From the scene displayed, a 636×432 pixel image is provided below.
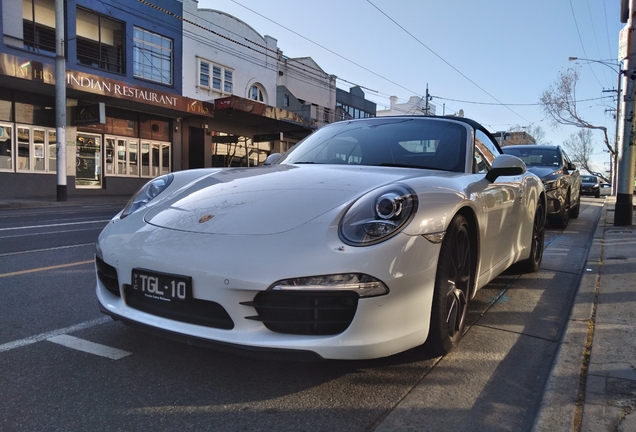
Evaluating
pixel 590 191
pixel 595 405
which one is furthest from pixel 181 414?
pixel 590 191

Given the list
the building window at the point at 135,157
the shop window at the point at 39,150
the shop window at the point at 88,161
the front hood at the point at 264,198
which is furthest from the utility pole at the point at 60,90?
the front hood at the point at 264,198

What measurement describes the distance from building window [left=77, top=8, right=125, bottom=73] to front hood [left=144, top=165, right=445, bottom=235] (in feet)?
66.3

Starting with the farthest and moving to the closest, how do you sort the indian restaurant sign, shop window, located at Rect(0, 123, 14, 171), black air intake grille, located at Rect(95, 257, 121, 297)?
shop window, located at Rect(0, 123, 14, 171), the indian restaurant sign, black air intake grille, located at Rect(95, 257, 121, 297)

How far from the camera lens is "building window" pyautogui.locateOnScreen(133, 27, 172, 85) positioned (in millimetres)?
22312

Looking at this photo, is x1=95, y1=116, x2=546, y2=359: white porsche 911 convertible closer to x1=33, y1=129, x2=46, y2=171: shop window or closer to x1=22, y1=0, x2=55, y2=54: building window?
x1=33, y1=129, x2=46, y2=171: shop window

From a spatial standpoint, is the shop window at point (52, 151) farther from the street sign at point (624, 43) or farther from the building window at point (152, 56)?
the street sign at point (624, 43)

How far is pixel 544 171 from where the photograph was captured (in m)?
8.35

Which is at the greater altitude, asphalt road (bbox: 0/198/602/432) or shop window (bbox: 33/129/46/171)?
shop window (bbox: 33/129/46/171)

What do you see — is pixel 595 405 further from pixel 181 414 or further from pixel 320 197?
pixel 181 414

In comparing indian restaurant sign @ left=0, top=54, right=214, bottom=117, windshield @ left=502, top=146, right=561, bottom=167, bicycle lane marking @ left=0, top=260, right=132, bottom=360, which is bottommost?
bicycle lane marking @ left=0, top=260, right=132, bottom=360

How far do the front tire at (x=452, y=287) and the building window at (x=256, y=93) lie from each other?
2779 cm

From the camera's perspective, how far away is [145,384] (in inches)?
95.4

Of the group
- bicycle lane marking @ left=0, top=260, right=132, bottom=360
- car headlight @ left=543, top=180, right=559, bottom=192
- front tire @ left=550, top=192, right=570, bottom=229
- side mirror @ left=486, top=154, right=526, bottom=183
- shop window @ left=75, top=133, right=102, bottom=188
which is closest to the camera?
bicycle lane marking @ left=0, top=260, right=132, bottom=360

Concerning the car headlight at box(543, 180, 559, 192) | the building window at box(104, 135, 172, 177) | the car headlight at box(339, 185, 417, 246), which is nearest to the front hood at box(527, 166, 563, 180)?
the car headlight at box(543, 180, 559, 192)
